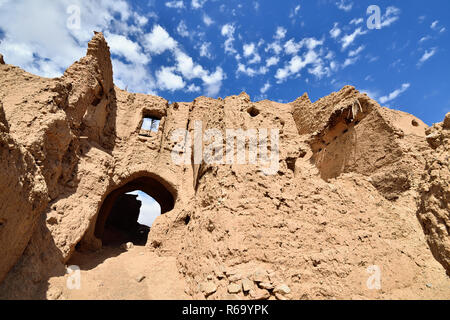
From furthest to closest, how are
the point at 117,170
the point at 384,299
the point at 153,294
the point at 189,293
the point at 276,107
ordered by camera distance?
the point at 276,107, the point at 117,170, the point at 153,294, the point at 189,293, the point at 384,299

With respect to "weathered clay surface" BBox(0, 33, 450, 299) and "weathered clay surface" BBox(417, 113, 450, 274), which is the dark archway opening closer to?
"weathered clay surface" BBox(0, 33, 450, 299)

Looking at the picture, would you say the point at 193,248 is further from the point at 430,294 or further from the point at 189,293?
the point at 430,294

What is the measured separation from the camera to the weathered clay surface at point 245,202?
12.3 feet

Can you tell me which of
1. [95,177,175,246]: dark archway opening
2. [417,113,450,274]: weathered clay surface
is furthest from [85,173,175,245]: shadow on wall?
[417,113,450,274]: weathered clay surface

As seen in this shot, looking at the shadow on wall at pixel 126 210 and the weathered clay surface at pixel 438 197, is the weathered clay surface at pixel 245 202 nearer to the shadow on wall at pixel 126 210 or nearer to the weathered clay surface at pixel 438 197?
the weathered clay surface at pixel 438 197

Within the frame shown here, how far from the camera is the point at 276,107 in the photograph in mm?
13211

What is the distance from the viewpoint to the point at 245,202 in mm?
4957

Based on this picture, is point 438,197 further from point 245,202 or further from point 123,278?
point 123,278

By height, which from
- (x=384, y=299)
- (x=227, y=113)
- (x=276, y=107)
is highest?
(x=276, y=107)

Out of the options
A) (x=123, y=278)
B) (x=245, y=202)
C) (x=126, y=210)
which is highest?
(x=126, y=210)

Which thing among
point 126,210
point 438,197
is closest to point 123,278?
point 438,197

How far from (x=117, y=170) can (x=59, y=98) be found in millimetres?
2915

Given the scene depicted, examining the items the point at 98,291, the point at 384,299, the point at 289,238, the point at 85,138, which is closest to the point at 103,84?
the point at 85,138

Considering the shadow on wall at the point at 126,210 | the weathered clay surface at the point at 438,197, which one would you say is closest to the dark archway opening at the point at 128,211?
the shadow on wall at the point at 126,210
